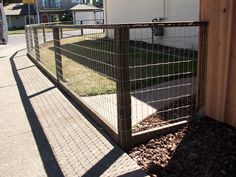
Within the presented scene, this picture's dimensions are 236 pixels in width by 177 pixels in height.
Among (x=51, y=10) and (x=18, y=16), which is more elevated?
(x=51, y=10)

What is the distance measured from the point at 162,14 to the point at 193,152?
10076mm

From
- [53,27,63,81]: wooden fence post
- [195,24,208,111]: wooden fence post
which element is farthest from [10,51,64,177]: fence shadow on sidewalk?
[195,24,208,111]: wooden fence post

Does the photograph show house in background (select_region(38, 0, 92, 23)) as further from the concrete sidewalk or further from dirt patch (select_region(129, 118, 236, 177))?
dirt patch (select_region(129, 118, 236, 177))

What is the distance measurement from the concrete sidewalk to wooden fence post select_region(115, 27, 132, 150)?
0.64ft

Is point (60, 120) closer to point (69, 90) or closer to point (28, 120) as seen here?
point (28, 120)

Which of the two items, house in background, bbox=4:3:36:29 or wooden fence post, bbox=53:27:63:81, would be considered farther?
house in background, bbox=4:3:36:29

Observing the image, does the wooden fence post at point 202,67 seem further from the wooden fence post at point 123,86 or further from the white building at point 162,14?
Answer: the white building at point 162,14

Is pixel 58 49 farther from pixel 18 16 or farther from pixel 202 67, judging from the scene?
pixel 18 16

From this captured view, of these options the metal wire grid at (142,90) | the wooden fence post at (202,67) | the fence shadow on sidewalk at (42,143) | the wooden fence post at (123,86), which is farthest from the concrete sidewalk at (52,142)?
the wooden fence post at (202,67)

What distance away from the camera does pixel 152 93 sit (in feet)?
21.5

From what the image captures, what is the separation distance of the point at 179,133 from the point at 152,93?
2.08m

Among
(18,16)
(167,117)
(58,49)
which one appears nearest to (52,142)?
(167,117)

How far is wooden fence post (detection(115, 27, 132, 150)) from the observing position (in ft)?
13.2

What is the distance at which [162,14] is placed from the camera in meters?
13.4
